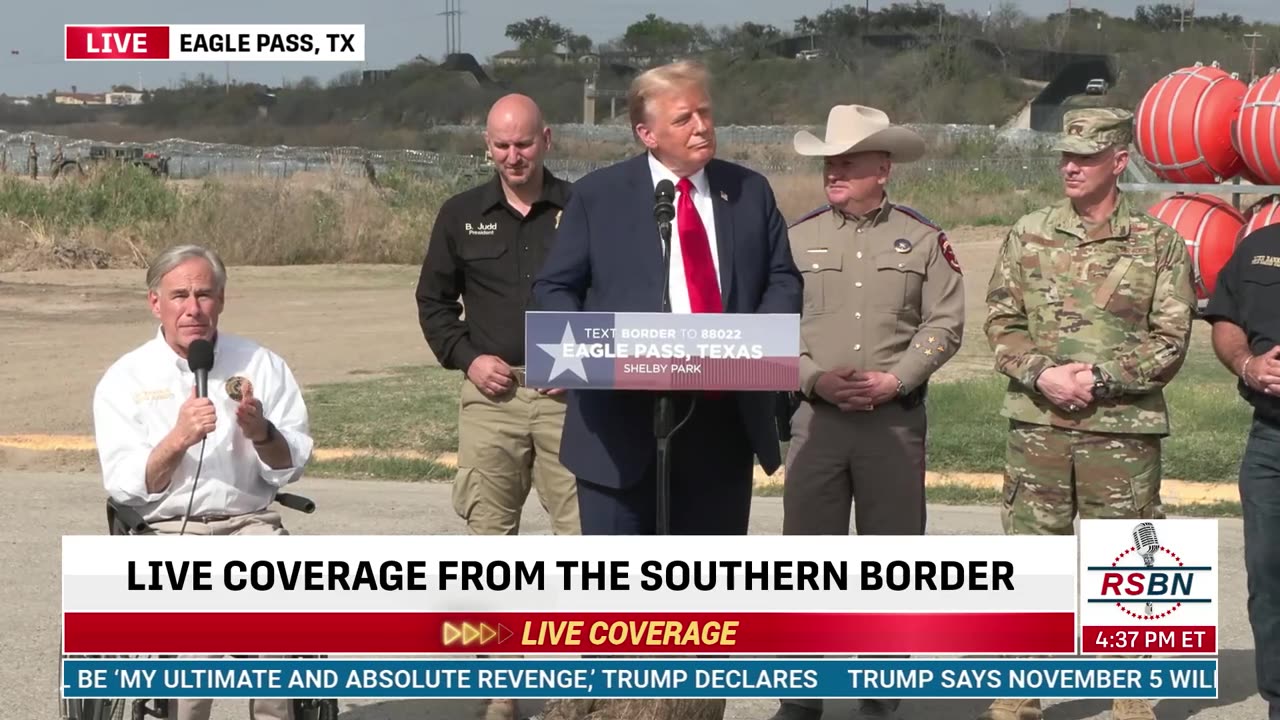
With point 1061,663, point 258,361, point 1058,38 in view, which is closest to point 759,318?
point 1061,663

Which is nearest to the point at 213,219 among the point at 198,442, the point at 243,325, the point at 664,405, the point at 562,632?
the point at 243,325

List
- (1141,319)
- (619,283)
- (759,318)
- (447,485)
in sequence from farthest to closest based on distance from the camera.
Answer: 1. (447,485)
2. (1141,319)
3. (619,283)
4. (759,318)

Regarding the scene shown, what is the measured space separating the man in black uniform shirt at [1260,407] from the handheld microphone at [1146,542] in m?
1.08

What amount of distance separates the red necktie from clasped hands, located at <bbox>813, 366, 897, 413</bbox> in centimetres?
114

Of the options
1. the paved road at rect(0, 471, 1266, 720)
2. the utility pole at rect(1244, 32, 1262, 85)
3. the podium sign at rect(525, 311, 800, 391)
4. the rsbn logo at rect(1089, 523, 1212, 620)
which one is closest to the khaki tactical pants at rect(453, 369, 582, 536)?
the paved road at rect(0, 471, 1266, 720)

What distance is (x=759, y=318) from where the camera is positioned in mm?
4152

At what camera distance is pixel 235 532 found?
5062mm

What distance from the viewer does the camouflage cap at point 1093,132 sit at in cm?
573

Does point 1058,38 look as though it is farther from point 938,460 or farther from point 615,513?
point 615,513

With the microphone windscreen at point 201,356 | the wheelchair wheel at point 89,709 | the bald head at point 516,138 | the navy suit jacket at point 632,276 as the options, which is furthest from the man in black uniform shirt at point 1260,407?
the wheelchair wheel at point 89,709

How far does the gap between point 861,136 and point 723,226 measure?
1.18 m

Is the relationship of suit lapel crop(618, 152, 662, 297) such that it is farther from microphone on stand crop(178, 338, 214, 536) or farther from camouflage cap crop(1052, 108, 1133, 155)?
camouflage cap crop(1052, 108, 1133, 155)

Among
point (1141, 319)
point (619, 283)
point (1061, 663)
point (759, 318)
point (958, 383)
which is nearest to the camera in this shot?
point (759, 318)

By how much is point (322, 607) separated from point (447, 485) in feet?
20.8
